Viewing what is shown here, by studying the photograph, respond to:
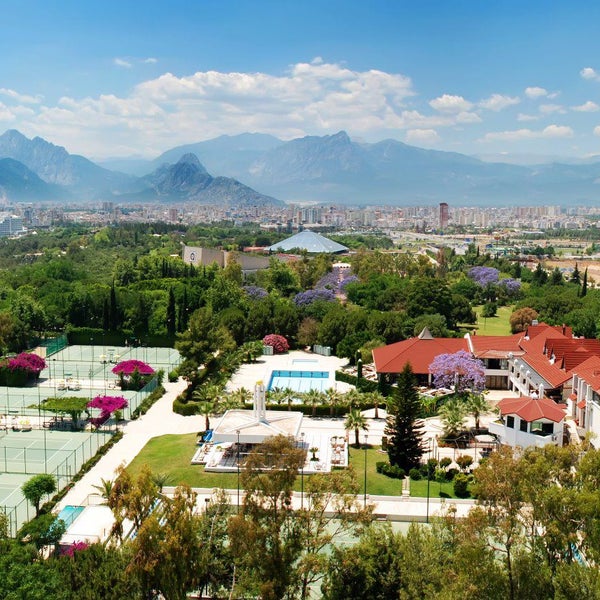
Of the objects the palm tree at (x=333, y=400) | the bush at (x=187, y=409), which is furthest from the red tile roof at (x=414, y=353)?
the bush at (x=187, y=409)

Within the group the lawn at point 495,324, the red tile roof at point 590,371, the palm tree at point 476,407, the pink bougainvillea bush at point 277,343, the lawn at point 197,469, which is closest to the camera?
the lawn at point 197,469

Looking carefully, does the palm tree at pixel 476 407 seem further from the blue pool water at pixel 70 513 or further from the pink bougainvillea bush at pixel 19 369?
the pink bougainvillea bush at pixel 19 369

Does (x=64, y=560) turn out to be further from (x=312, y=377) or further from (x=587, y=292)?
(x=587, y=292)

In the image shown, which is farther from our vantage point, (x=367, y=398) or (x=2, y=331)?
(x=2, y=331)

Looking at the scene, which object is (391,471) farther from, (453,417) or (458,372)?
(458,372)

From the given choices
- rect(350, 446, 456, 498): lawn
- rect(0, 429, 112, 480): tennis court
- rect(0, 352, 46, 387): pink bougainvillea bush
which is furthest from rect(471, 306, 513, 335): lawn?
rect(0, 429, 112, 480): tennis court

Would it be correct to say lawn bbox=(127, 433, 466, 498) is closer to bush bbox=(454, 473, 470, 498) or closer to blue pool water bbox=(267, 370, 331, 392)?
bush bbox=(454, 473, 470, 498)

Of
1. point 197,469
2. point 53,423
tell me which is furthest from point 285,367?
point 197,469

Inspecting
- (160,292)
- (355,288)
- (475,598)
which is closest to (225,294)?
(160,292)
